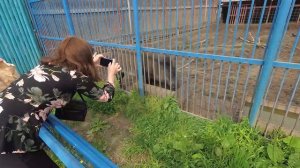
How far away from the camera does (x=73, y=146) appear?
1979mm

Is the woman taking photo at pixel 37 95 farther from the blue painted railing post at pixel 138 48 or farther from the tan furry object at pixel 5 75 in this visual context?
the tan furry object at pixel 5 75

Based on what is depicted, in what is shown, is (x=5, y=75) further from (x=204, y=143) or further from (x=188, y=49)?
(x=204, y=143)

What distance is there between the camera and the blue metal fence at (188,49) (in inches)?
89.4

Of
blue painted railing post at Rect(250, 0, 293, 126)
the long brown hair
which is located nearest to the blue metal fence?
blue painted railing post at Rect(250, 0, 293, 126)

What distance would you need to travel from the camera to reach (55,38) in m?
5.28

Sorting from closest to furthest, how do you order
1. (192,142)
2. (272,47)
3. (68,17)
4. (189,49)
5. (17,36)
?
(272,47) < (192,142) < (189,49) < (68,17) < (17,36)

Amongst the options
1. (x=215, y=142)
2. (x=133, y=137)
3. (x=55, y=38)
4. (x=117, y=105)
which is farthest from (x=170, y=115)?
(x=55, y=38)

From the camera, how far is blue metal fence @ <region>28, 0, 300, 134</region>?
2.27m

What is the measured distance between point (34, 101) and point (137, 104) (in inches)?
78.4

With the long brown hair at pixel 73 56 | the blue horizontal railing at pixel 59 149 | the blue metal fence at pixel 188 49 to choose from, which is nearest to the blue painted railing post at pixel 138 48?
the blue metal fence at pixel 188 49

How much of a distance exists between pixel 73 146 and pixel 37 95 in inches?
23.2

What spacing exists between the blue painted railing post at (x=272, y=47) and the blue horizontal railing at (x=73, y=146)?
1.79m

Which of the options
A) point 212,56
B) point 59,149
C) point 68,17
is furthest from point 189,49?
point 68,17

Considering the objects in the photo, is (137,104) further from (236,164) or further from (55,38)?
(55,38)
